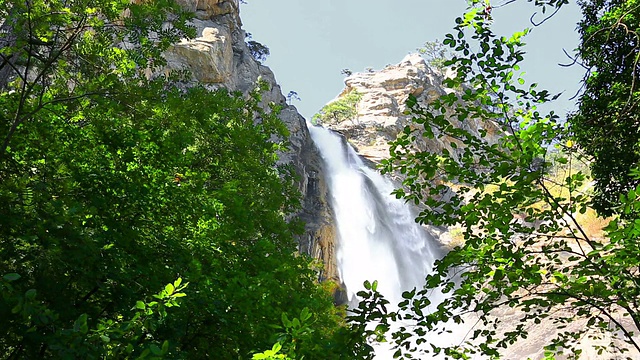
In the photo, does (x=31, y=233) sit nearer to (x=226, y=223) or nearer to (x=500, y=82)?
(x=500, y=82)

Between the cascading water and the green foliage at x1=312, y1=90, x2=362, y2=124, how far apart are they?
12.3 metres

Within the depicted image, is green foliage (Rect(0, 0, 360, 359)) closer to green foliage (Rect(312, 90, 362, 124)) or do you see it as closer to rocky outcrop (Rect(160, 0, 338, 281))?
rocky outcrop (Rect(160, 0, 338, 281))

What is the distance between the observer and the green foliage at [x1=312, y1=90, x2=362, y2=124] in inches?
2160

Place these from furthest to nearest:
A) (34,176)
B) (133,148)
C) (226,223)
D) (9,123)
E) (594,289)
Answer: (226,223)
(133,148)
(9,123)
(34,176)
(594,289)

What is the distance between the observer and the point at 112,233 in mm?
4039

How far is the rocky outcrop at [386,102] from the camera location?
166 ft

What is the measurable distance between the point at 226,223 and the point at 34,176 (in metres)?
2.93

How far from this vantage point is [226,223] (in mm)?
6508

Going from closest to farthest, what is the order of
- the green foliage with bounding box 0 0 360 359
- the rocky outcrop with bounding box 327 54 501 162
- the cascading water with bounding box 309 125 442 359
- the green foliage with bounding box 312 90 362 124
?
the green foliage with bounding box 0 0 360 359 < the cascading water with bounding box 309 125 442 359 < the rocky outcrop with bounding box 327 54 501 162 < the green foliage with bounding box 312 90 362 124

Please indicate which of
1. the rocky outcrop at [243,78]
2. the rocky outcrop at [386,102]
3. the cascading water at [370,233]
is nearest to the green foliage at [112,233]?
the rocky outcrop at [243,78]

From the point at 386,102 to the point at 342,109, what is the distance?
18.1 ft

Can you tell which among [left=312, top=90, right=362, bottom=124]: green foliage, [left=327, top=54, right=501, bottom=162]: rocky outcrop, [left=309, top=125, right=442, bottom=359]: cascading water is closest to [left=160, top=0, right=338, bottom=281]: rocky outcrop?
[left=309, top=125, right=442, bottom=359]: cascading water

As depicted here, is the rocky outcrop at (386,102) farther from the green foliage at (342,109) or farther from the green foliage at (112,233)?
the green foliage at (112,233)

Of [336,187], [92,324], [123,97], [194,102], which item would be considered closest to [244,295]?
[92,324]
